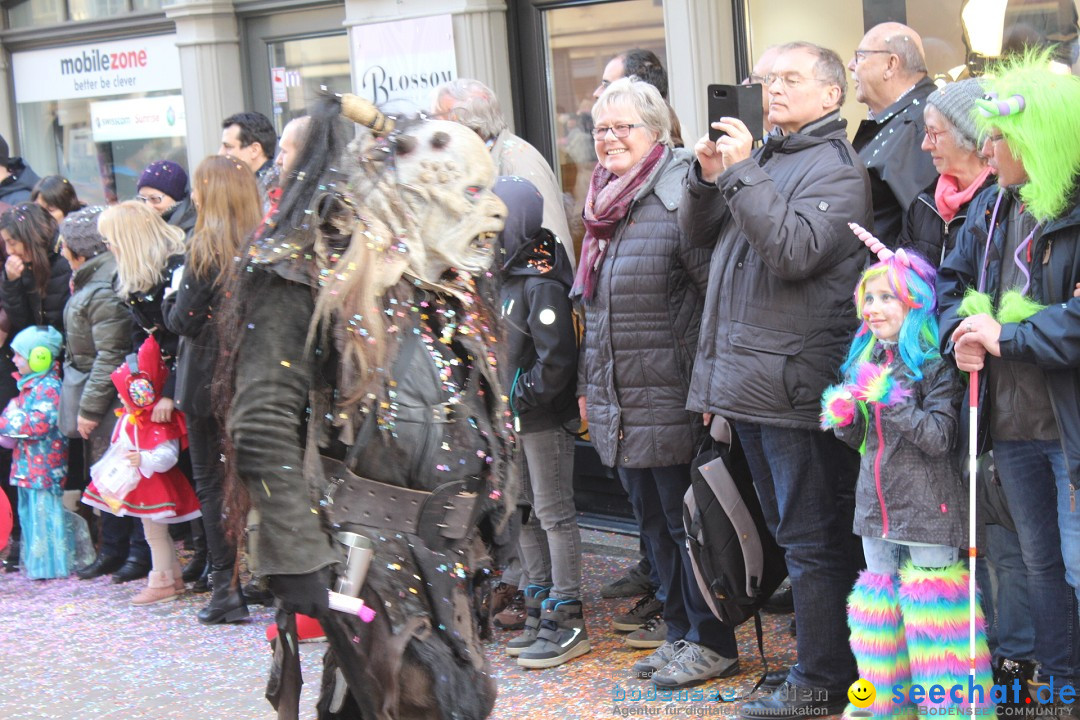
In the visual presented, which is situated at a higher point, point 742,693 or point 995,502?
point 995,502

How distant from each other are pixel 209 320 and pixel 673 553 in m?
2.40

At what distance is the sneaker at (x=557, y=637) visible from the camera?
17.9ft

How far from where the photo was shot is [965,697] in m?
4.16

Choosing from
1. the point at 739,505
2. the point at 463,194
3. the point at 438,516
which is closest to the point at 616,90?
the point at 739,505

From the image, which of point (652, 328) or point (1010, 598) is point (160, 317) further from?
point (1010, 598)

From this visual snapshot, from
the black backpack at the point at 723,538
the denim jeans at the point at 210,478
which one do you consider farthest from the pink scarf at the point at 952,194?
the denim jeans at the point at 210,478

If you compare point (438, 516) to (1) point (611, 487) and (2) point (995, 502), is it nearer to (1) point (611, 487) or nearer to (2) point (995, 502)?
(2) point (995, 502)

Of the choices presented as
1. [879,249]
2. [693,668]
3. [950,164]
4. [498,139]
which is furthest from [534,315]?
[950,164]

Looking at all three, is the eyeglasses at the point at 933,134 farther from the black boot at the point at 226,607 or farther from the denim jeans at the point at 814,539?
the black boot at the point at 226,607

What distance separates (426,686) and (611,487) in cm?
428

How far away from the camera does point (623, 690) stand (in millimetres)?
5086

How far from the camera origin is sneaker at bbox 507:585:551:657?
18.5ft

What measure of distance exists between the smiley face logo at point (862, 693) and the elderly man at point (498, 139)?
2129 millimetres

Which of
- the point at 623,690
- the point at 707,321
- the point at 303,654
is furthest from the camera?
the point at 303,654
